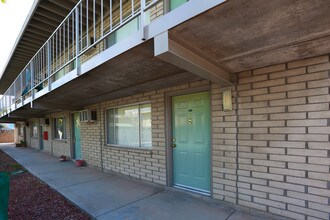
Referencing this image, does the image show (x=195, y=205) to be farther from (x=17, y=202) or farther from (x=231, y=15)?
(x=17, y=202)

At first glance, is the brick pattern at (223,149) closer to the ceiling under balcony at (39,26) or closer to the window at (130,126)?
the window at (130,126)

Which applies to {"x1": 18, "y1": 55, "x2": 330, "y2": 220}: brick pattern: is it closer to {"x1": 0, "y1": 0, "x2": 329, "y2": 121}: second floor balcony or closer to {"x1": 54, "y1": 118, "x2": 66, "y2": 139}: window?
{"x1": 0, "y1": 0, "x2": 329, "y2": 121}: second floor balcony

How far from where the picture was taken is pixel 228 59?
112 inches

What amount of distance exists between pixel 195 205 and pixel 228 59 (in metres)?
2.65

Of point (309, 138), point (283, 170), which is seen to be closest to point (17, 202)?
point (283, 170)

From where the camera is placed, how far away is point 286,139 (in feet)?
9.84

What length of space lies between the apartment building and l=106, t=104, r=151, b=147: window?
0.05 metres

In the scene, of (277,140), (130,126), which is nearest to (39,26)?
(130,126)

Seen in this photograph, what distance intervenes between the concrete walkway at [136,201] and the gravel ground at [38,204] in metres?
0.14

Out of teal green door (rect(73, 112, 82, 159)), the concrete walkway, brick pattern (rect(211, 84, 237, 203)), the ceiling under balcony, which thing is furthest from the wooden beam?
teal green door (rect(73, 112, 82, 159))

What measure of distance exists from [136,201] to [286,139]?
291cm

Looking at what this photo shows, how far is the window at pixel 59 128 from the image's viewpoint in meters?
10.1

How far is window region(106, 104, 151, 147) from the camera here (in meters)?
5.38

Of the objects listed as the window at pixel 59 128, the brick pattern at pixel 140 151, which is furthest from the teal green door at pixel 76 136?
the brick pattern at pixel 140 151
